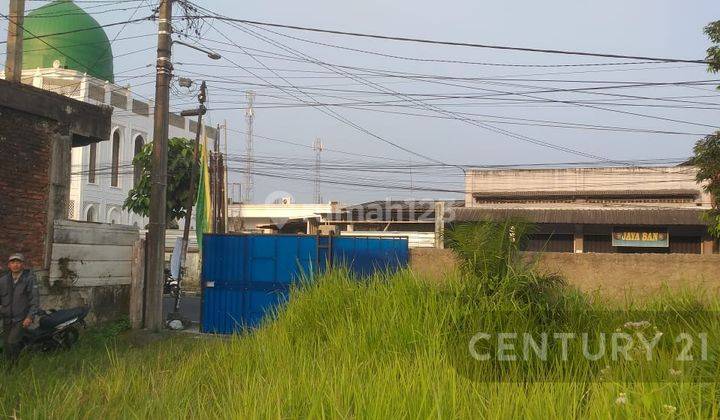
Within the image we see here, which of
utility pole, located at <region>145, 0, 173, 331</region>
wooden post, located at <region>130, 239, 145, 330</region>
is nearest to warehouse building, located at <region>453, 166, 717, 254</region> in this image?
wooden post, located at <region>130, 239, 145, 330</region>

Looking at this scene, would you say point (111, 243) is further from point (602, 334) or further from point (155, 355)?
point (602, 334)

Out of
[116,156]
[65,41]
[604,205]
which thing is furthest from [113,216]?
[604,205]

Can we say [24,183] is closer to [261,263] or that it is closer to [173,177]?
[261,263]

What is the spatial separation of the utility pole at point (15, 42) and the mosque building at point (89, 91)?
17.7 meters

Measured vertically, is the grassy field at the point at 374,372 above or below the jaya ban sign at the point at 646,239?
below

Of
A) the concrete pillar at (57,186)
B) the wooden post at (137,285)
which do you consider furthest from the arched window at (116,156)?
the concrete pillar at (57,186)

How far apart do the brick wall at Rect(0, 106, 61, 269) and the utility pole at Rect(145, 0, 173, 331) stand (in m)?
1.78

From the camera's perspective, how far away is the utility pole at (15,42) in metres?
12.5

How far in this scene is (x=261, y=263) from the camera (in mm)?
11883

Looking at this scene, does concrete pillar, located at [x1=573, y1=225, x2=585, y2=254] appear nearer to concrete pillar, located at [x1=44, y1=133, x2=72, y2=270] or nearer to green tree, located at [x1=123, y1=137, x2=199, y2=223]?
green tree, located at [x1=123, y1=137, x2=199, y2=223]

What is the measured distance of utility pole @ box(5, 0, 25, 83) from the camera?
41.1 feet

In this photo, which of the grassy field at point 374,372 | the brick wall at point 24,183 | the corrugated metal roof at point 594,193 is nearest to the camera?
the grassy field at point 374,372

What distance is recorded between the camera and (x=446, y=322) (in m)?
6.44

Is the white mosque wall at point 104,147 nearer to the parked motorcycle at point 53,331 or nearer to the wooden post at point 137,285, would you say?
the wooden post at point 137,285
